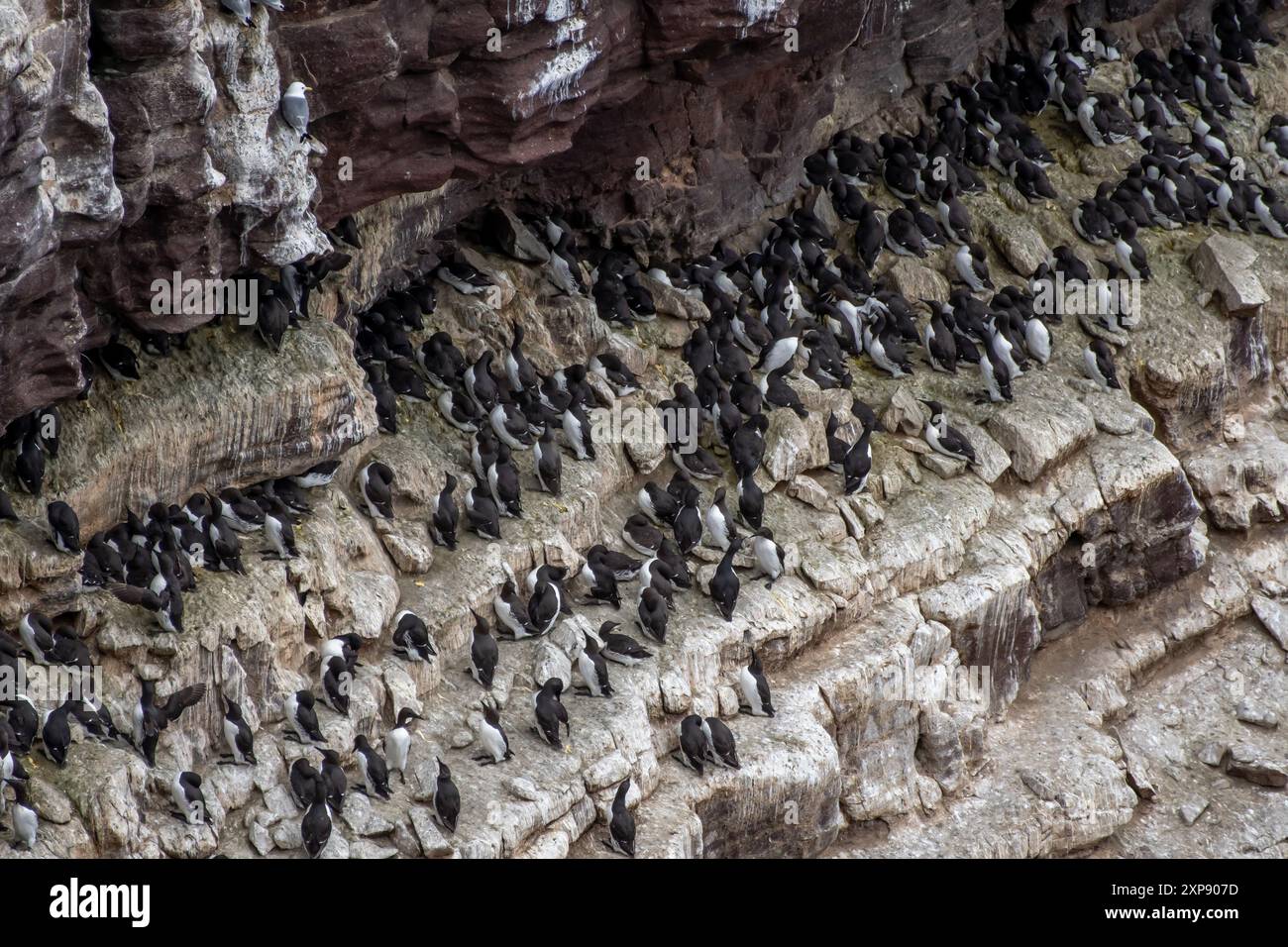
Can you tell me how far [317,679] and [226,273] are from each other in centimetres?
368

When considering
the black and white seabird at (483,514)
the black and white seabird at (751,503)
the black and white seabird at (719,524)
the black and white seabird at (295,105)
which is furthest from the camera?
the black and white seabird at (751,503)

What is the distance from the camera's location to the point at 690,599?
2184cm

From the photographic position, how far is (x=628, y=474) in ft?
75.4

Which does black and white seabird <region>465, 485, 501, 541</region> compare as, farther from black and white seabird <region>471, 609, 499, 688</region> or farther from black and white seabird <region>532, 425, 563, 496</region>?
black and white seabird <region>471, 609, 499, 688</region>

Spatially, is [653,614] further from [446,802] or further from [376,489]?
[446,802]

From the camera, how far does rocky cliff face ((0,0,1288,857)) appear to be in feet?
57.9

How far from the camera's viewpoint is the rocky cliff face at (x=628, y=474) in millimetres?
17641

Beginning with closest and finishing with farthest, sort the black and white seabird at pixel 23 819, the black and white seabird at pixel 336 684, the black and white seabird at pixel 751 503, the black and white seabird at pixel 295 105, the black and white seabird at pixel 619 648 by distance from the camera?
the black and white seabird at pixel 23 819 → the black and white seabird at pixel 295 105 → the black and white seabird at pixel 336 684 → the black and white seabird at pixel 619 648 → the black and white seabird at pixel 751 503

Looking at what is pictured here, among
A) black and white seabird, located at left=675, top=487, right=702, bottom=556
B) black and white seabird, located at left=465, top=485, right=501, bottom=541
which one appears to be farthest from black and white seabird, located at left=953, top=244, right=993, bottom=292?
black and white seabird, located at left=465, top=485, right=501, bottom=541

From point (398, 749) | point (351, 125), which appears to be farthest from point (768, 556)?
point (351, 125)

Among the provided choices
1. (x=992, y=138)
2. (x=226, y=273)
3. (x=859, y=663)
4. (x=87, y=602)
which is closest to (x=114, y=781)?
(x=87, y=602)

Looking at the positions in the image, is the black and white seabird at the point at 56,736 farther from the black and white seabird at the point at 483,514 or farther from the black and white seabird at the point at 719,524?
the black and white seabird at the point at 719,524

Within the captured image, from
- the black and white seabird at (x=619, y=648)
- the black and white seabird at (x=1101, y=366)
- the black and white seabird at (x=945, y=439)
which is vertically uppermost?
the black and white seabird at (x=1101, y=366)

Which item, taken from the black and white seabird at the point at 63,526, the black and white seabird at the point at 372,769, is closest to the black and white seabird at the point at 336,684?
the black and white seabird at the point at 372,769
